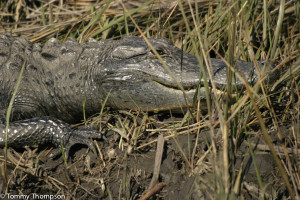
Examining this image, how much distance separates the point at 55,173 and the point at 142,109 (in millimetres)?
948

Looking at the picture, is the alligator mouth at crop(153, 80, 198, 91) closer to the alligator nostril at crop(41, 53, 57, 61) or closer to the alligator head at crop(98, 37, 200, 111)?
the alligator head at crop(98, 37, 200, 111)

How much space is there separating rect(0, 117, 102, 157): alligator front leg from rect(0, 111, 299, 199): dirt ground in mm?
80

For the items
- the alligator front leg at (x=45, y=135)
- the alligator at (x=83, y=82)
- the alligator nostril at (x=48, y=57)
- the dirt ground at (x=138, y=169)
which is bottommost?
the dirt ground at (x=138, y=169)

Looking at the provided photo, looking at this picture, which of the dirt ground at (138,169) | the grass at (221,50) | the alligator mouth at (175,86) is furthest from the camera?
the alligator mouth at (175,86)

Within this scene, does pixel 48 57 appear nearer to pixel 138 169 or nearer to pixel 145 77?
pixel 145 77

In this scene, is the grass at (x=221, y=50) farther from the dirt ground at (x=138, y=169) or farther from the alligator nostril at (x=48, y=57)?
the alligator nostril at (x=48, y=57)

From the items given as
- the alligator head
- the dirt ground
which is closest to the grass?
the dirt ground

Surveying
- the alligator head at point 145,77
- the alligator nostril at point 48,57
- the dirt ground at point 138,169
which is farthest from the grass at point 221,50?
the alligator nostril at point 48,57

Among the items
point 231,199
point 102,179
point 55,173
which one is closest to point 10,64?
point 55,173

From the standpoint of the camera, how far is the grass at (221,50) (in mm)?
2211

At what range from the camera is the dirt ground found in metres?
2.54

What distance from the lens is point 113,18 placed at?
4.48 meters

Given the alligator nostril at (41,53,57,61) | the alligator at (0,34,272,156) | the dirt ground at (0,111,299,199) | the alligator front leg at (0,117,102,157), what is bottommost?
the dirt ground at (0,111,299,199)

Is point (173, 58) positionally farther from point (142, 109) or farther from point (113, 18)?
point (113, 18)
